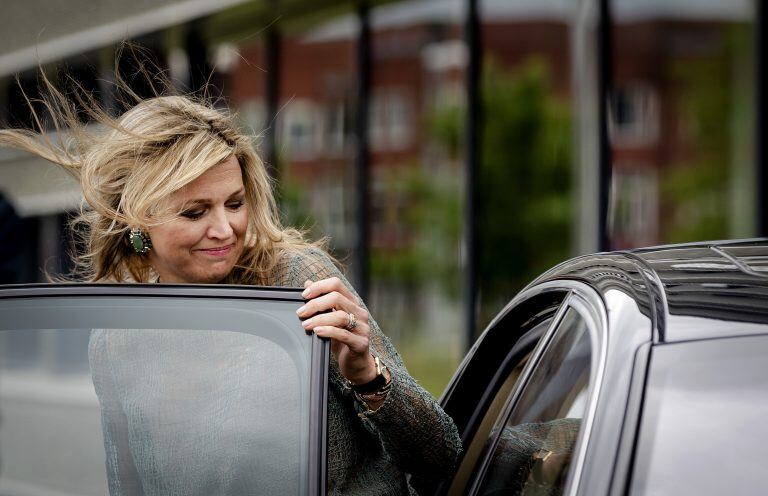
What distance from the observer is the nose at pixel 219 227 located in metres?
2.19

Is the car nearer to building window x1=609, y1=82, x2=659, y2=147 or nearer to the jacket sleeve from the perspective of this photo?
the jacket sleeve

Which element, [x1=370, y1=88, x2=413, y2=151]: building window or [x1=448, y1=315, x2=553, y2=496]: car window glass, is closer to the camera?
[x1=448, y1=315, x2=553, y2=496]: car window glass

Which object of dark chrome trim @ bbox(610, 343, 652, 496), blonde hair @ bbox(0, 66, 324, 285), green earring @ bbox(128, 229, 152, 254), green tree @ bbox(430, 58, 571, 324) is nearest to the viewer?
dark chrome trim @ bbox(610, 343, 652, 496)

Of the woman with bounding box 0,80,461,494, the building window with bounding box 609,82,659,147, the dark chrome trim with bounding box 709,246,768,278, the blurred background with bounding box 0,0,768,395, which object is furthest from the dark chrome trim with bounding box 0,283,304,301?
the building window with bounding box 609,82,659,147

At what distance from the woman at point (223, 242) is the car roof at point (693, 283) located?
1.41ft

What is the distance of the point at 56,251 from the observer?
11555 millimetres

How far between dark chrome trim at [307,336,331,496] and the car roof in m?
0.49

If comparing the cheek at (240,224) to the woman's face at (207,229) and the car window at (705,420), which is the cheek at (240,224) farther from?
the car window at (705,420)

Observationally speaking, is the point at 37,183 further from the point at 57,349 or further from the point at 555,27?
the point at 57,349

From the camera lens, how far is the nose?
219 centimetres

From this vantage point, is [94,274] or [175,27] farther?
[175,27]

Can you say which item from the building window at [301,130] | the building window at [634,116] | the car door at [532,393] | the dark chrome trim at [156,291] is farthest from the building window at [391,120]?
the dark chrome trim at [156,291]

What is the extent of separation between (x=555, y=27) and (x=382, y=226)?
2311mm

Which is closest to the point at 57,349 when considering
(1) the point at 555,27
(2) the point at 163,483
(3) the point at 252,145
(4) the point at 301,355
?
(2) the point at 163,483
